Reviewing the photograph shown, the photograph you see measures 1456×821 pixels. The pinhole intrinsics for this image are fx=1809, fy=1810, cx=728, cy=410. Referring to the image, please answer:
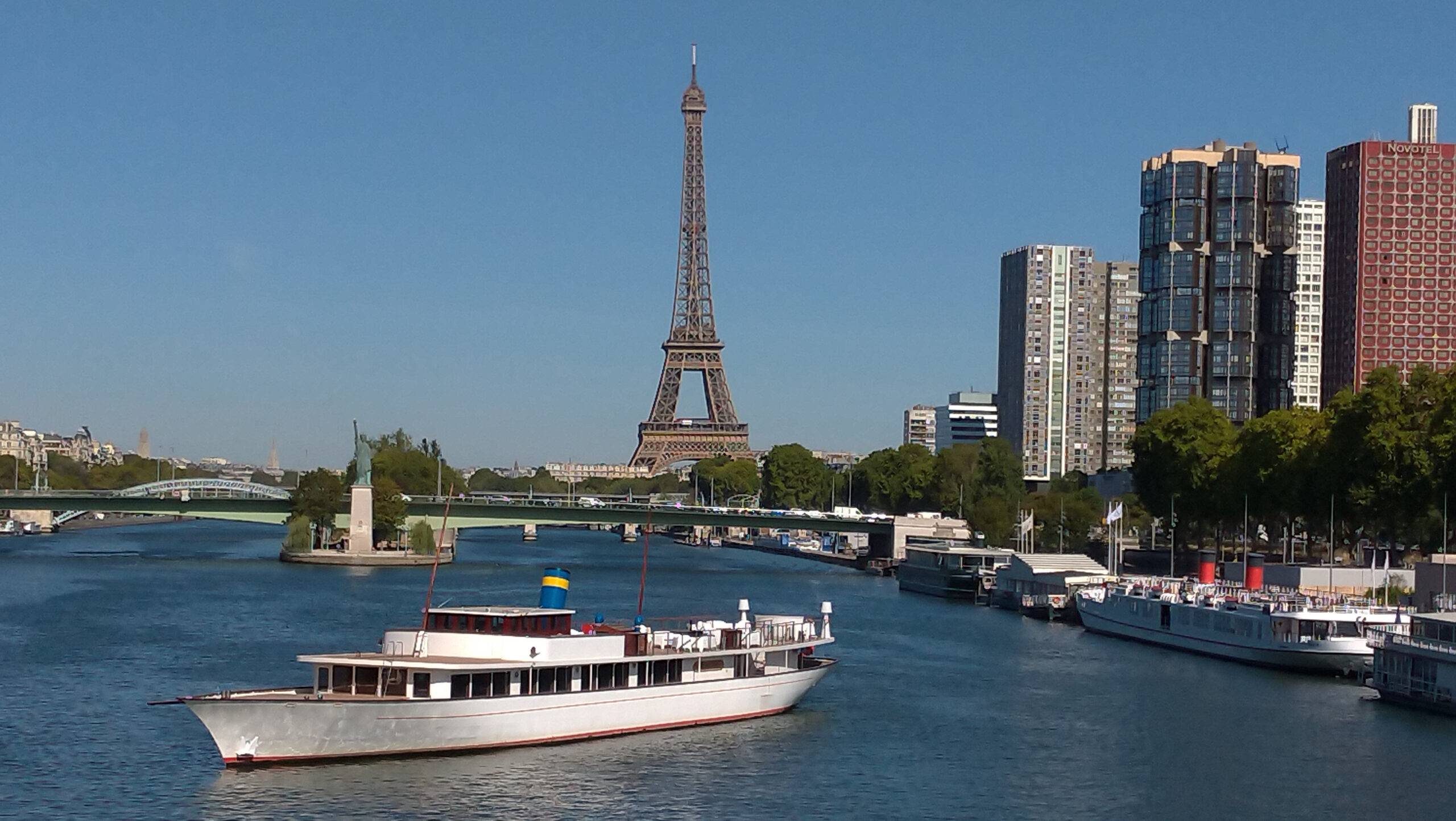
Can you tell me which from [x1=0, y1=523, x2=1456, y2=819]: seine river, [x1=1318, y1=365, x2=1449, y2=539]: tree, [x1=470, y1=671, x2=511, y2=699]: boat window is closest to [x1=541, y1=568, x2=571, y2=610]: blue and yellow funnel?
[x1=470, y1=671, x2=511, y2=699]: boat window

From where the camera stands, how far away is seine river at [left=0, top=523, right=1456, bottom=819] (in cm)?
2925

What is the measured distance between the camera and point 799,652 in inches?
1566

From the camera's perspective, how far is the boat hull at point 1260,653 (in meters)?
48.1

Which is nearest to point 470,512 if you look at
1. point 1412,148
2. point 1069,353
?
point 1412,148

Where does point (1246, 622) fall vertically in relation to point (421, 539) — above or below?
below

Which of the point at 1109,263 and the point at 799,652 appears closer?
the point at 799,652

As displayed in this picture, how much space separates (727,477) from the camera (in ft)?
527

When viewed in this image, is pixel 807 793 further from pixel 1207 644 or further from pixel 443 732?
pixel 1207 644

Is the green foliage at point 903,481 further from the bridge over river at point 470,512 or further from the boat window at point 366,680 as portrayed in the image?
the boat window at point 366,680

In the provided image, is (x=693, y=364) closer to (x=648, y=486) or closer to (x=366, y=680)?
(x=648, y=486)

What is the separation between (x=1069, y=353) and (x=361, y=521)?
105223 millimetres

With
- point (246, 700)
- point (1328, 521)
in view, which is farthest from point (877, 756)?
point (1328, 521)

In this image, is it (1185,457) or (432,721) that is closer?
(432,721)

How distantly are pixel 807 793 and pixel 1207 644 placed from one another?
26319mm
